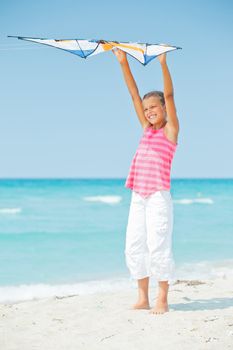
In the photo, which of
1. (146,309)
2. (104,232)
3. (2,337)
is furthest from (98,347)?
(104,232)

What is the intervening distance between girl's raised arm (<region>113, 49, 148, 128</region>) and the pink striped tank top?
0.19 m

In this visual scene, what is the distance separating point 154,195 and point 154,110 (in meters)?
Answer: 0.60

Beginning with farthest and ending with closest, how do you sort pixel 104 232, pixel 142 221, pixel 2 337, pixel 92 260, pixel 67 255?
pixel 104 232
pixel 67 255
pixel 92 260
pixel 142 221
pixel 2 337

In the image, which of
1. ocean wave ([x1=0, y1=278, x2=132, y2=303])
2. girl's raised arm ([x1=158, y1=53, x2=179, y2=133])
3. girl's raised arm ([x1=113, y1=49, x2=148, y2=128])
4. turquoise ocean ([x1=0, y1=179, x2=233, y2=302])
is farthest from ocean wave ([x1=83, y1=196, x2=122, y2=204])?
girl's raised arm ([x1=158, y1=53, x2=179, y2=133])

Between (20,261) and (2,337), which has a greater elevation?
(2,337)

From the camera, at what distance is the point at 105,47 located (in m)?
4.38

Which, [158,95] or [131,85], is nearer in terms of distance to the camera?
[158,95]

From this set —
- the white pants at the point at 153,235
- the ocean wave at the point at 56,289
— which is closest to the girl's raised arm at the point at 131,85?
the white pants at the point at 153,235

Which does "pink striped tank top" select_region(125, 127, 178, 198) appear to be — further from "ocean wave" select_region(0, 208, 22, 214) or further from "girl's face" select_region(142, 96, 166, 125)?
"ocean wave" select_region(0, 208, 22, 214)

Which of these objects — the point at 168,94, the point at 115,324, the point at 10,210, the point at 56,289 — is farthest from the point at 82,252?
the point at 10,210

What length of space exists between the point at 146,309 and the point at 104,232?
9.46m

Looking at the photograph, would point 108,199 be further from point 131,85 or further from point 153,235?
point 153,235

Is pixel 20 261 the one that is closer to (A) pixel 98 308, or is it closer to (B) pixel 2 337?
(A) pixel 98 308

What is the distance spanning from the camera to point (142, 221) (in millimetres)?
4246
